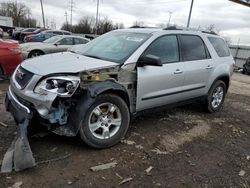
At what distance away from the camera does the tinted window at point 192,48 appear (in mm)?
5305

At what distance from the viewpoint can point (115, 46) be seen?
4.88 meters

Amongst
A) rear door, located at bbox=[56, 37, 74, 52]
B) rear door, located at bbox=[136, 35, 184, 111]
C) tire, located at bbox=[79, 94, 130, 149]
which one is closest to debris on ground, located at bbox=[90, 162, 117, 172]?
tire, located at bbox=[79, 94, 130, 149]

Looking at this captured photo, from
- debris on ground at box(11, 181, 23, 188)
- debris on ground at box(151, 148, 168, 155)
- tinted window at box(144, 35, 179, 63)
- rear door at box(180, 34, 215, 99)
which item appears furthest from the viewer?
rear door at box(180, 34, 215, 99)

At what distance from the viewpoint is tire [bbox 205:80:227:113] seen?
6210 millimetres

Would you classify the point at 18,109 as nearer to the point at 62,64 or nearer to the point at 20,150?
the point at 20,150

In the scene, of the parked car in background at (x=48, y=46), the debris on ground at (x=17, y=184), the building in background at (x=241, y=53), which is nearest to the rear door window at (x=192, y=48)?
the debris on ground at (x=17, y=184)

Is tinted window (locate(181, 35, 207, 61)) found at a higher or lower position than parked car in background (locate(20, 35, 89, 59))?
higher

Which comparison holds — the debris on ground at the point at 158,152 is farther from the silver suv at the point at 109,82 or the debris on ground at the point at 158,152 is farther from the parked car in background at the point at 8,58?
the parked car in background at the point at 8,58

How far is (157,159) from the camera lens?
3.97 metres

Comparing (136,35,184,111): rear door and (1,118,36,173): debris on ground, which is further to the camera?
(136,35,184,111): rear door

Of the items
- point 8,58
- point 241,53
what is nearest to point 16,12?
point 241,53

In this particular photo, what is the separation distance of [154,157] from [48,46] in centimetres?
948

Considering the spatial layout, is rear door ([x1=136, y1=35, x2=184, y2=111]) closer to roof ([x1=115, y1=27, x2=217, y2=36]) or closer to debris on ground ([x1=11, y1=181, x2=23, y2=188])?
roof ([x1=115, y1=27, x2=217, y2=36])

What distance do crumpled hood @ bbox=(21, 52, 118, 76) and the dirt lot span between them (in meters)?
1.11
